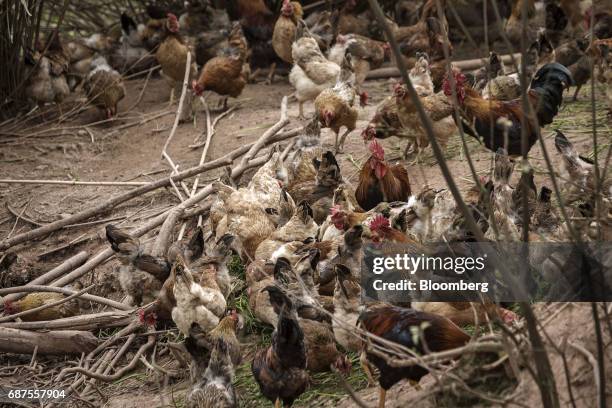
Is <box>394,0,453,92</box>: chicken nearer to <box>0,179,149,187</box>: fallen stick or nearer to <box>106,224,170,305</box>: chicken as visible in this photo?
<box>0,179,149,187</box>: fallen stick

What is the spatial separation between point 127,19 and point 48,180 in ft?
10.7

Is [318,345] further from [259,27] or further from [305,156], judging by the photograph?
[259,27]

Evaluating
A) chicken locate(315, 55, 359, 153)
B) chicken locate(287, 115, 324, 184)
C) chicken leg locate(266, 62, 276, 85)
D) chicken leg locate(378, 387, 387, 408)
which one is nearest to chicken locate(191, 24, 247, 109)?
chicken leg locate(266, 62, 276, 85)

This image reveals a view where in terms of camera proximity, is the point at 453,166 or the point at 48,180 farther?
the point at 48,180

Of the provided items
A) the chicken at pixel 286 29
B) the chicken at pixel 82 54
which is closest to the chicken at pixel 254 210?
the chicken at pixel 286 29

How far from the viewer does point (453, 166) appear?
7.08m

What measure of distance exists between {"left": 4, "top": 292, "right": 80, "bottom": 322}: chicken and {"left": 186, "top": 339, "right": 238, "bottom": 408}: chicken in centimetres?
203

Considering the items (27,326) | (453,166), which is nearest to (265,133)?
(453,166)

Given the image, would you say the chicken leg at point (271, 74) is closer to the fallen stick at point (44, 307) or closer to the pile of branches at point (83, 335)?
the pile of branches at point (83, 335)

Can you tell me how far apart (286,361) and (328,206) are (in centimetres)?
229

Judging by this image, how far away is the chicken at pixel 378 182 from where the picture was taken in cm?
616

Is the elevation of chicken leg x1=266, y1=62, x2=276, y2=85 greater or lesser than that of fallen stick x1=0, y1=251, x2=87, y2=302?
greater

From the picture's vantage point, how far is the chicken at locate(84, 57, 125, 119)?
971 cm

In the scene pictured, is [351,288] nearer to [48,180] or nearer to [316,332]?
[316,332]
